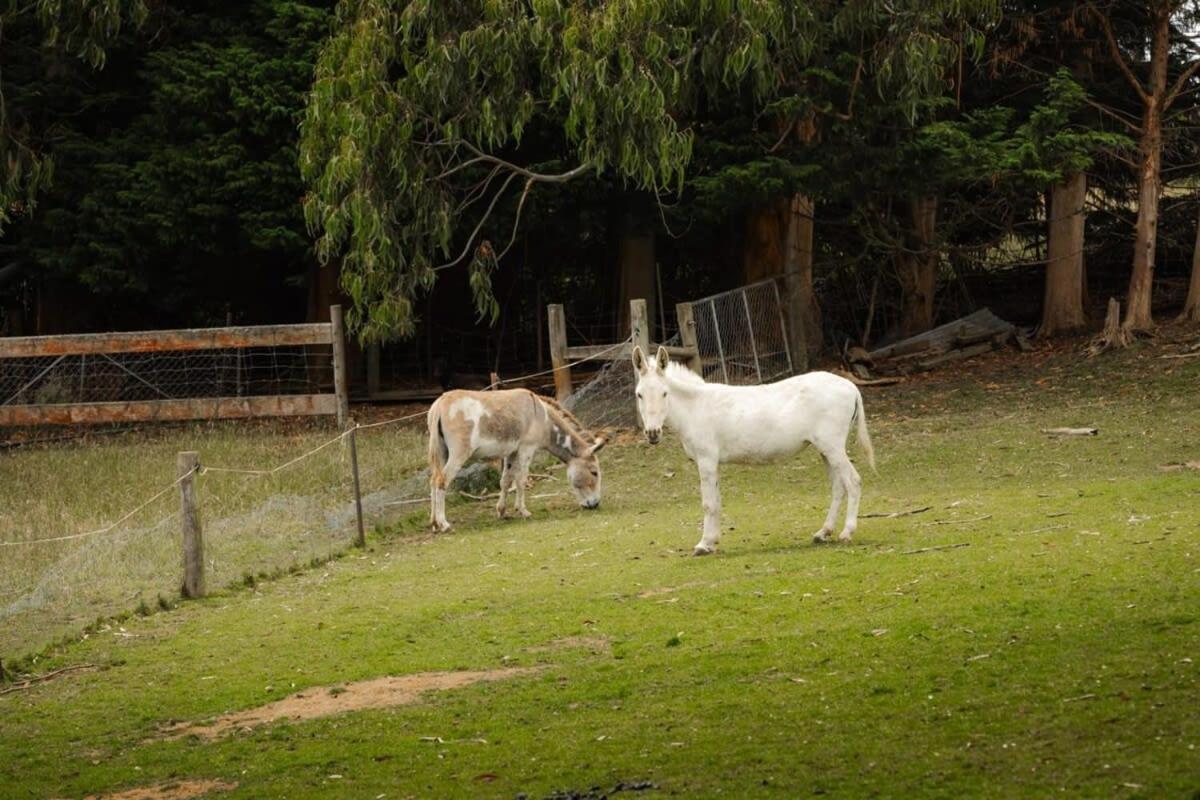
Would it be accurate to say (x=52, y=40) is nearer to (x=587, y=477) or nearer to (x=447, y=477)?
(x=447, y=477)

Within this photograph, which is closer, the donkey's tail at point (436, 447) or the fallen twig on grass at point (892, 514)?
the fallen twig on grass at point (892, 514)

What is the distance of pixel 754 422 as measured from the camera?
1259cm

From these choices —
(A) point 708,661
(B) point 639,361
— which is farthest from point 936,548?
(A) point 708,661

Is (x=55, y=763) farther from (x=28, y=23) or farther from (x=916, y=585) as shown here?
(x=28, y=23)

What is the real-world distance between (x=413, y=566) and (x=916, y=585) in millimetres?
4999

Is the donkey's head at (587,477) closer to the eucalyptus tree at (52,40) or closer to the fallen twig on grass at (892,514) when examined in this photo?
the fallen twig on grass at (892,514)

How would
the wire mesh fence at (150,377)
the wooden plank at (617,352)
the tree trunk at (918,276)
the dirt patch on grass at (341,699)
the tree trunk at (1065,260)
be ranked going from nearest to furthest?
1. the dirt patch on grass at (341,699)
2. the wooden plank at (617,352)
3. the wire mesh fence at (150,377)
4. the tree trunk at (1065,260)
5. the tree trunk at (918,276)

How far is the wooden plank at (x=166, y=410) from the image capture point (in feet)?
70.2

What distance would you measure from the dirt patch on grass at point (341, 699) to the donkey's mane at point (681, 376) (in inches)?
160

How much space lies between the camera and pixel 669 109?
21188mm

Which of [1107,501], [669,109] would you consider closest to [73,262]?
[669,109]

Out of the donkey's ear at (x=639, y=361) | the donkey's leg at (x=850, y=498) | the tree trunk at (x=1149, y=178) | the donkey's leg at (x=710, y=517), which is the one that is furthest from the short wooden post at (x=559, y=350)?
the tree trunk at (x=1149, y=178)

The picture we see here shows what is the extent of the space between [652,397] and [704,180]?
37.2 feet

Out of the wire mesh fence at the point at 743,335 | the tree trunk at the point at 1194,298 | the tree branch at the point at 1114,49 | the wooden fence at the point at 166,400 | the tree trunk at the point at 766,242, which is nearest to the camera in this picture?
the wooden fence at the point at 166,400
